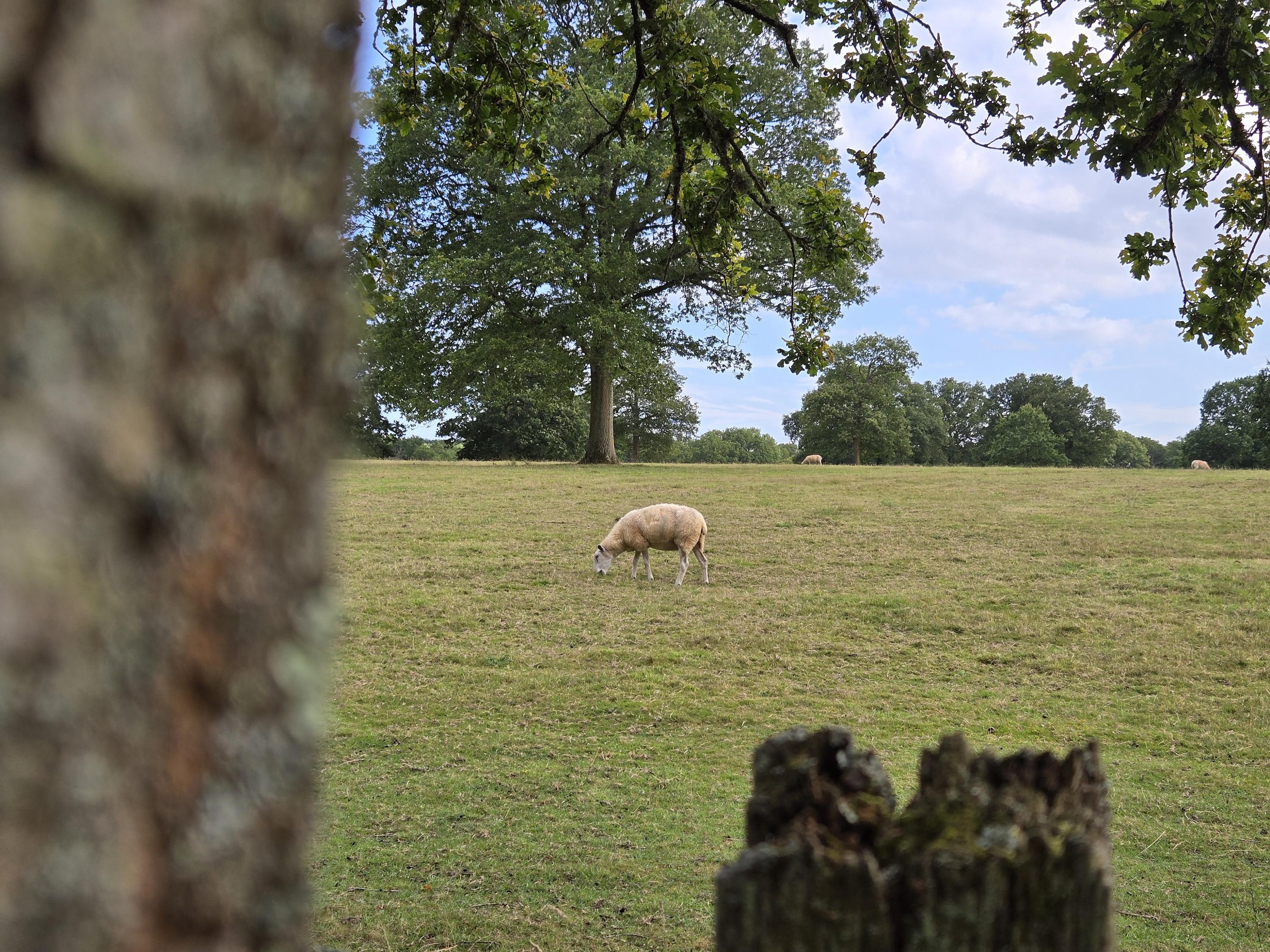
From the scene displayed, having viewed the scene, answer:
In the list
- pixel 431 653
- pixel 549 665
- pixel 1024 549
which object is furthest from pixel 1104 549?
pixel 431 653

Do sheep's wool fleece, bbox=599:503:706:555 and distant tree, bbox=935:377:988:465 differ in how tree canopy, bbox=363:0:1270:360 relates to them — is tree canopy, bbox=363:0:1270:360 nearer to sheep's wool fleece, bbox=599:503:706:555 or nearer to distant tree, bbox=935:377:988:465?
sheep's wool fleece, bbox=599:503:706:555

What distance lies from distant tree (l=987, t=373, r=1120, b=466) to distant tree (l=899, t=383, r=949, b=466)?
4296 mm

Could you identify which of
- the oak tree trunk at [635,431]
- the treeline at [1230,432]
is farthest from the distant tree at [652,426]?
the treeline at [1230,432]

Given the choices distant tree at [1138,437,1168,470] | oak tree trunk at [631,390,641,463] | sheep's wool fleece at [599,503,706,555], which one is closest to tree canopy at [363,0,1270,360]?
sheep's wool fleece at [599,503,706,555]

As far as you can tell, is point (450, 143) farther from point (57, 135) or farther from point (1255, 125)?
point (57, 135)

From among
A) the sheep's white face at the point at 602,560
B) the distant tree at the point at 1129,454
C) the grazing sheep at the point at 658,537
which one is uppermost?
the distant tree at the point at 1129,454

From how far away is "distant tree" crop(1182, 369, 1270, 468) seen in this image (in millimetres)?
66625

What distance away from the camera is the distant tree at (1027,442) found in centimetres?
7062

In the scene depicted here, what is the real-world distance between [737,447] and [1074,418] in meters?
45.7

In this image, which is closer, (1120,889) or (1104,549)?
(1120,889)

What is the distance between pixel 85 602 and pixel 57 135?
299mm

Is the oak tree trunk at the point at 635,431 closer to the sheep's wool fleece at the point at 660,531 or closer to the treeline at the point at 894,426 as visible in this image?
the treeline at the point at 894,426

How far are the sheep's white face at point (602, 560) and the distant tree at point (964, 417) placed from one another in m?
72.8

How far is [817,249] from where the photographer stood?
621cm
